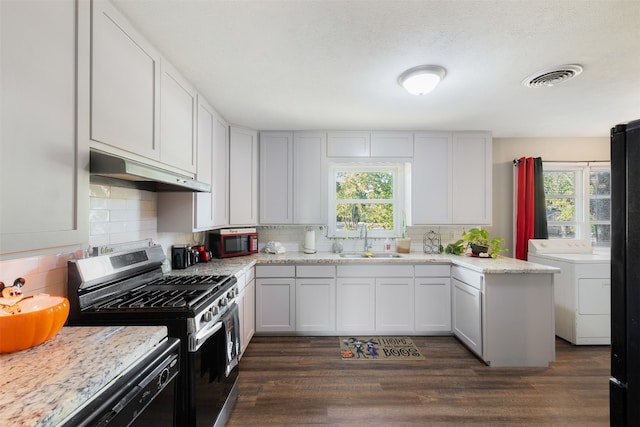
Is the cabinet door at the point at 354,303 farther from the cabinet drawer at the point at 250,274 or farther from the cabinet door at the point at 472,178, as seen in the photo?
the cabinet door at the point at 472,178

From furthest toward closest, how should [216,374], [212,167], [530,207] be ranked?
1. [530,207]
2. [212,167]
3. [216,374]

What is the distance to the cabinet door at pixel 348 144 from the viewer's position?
3.46m

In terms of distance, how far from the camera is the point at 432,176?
11.4 ft

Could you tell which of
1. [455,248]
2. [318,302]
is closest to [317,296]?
[318,302]

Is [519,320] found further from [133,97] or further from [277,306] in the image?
[133,97]

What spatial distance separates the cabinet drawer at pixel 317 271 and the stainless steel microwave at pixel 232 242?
0.65 m

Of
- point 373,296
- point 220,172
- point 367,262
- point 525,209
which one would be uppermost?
point 220,172

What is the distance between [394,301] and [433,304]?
434 millimetres

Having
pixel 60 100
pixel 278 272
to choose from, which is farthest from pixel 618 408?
pixel 278 272

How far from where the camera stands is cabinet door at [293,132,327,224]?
3453 millimetres

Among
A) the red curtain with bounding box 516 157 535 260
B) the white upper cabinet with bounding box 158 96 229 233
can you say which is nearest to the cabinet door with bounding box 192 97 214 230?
the white upper cabinet with bounding box 158 96 229 233

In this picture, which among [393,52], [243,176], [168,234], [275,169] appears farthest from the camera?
[275,169]

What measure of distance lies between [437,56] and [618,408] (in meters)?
1.92

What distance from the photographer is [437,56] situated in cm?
183
